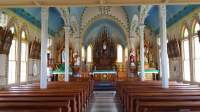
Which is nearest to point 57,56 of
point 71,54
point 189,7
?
point 71,54

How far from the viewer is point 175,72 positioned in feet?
63.6

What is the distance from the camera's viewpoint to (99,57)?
28422mm

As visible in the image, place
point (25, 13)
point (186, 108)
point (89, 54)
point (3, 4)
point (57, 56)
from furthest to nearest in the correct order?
point (89, 54) → point (57, 56) → point (25, 13) → point (3, 4) → point (186, 108)

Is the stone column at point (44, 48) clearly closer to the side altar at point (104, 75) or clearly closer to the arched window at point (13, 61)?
the arched window at point (13, 61)

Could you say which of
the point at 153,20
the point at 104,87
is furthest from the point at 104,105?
the point at 153,20

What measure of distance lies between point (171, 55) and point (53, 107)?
1644 cm

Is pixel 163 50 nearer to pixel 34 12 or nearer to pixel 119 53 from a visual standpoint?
pixel 34 12

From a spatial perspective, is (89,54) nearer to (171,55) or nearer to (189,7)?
(171,55)

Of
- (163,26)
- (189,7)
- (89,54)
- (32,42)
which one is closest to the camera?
(163,26)

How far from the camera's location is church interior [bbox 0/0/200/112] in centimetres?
618

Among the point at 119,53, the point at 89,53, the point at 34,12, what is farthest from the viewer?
the point at 119,53

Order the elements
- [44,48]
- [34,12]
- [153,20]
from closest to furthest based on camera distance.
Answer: [44,48]
[34,12]
[153,20]

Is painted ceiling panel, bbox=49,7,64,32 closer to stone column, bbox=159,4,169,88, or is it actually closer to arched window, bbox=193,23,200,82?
arched window, bbox=193,23,200,82

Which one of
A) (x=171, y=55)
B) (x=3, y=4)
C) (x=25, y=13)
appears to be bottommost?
(x=171, y=55)
